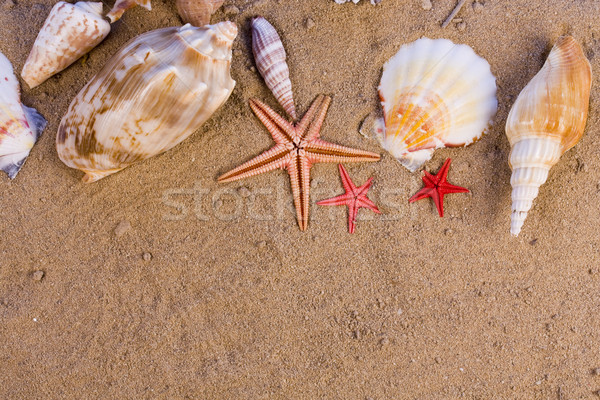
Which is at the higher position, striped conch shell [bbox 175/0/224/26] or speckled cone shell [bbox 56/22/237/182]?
striped conch shell [bbox 175/0/224/26]

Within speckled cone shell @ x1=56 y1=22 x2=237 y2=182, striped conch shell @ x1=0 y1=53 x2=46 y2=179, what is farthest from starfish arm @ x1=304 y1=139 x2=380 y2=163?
striped conch shell @ x1=0 y1=53 x2=46 y2=179

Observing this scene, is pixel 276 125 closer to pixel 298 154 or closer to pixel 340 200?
pixel 298 154

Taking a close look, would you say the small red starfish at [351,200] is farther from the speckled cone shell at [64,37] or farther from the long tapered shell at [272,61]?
the speckled cone shell at [64,37]

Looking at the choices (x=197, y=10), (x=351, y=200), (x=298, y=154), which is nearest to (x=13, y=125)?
(x=197, y=10)

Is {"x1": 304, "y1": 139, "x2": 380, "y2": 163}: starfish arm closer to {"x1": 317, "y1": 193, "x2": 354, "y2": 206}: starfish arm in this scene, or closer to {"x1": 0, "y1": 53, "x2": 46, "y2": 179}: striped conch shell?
{"x1": 317, "y1": 193, "x2": 354, "y2": 206}: starfish arm

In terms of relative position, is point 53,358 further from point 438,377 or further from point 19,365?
point 438,377

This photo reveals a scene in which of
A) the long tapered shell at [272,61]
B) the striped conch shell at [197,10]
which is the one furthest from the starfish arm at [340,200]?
the striped conch shell at [197,10]

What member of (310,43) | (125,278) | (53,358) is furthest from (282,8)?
(53,358)
